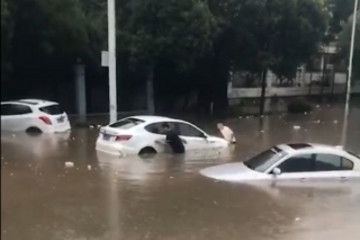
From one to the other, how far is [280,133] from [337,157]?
1201 cm

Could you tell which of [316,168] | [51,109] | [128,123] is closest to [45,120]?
[51,109]

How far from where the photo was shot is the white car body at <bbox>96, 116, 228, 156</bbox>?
1572 centimetres

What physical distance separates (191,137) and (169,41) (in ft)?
35.3

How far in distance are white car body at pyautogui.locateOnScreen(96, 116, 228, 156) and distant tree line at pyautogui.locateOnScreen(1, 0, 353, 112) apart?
6.37 meters

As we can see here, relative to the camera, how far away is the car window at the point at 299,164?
12.4m

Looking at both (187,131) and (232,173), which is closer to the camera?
(232,173)

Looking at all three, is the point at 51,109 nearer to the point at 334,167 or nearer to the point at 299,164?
the point at 299,164

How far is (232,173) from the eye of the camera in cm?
1270

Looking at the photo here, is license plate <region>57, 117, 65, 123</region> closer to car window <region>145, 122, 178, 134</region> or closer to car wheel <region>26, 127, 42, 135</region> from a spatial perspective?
car wheel <region>26, 127, 42, 135</region>

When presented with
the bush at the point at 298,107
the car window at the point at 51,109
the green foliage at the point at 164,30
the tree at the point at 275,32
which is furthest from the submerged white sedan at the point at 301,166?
the bush at the point at 298,107

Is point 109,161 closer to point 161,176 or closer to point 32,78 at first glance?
point 161,176

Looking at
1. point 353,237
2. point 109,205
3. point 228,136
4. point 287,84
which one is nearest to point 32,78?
point 228,136

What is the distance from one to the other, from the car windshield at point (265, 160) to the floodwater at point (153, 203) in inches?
27.1

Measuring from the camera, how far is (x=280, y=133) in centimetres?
2461
